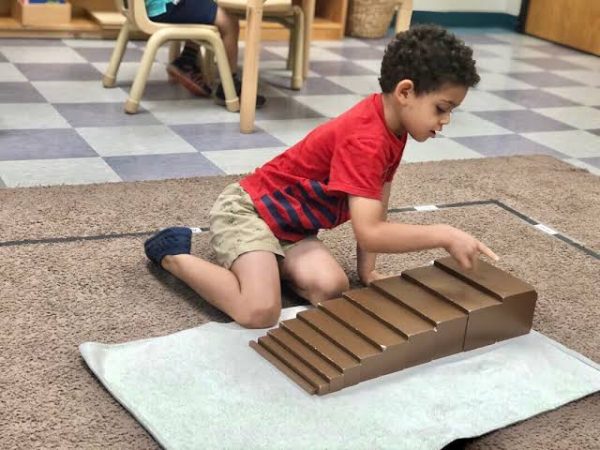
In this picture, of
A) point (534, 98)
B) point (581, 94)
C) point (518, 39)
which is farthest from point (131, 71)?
point (518, 39)

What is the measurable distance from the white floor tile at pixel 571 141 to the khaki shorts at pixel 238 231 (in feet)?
5.15

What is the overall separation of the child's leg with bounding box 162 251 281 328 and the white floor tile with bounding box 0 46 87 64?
2.14 m

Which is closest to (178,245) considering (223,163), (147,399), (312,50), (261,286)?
(261,286)

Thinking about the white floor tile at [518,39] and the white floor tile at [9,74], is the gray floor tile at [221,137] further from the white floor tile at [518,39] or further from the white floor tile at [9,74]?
the white floor tile at [518,39]

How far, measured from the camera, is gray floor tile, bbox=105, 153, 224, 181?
2.37 metres

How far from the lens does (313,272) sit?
165 centimetres

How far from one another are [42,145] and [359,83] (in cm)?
152

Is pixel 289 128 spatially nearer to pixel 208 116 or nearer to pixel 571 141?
pixel 208 116

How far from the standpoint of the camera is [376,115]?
1553mm

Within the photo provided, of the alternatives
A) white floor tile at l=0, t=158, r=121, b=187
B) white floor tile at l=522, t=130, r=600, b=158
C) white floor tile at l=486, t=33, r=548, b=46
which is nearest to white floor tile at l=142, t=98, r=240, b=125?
white floor tile at l=0, t=158, r=121, b=187

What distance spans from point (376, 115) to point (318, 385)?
1.59 ft

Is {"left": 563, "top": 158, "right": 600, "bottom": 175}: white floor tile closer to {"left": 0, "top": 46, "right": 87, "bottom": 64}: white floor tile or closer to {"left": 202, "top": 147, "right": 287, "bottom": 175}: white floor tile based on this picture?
{"left": 202, "top": 147, "right": 287, "bottom": 175}: white floor tile

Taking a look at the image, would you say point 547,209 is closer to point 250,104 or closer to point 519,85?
point 250,104

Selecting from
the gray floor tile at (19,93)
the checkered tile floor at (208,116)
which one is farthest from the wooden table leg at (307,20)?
the gray floor tile at (19,93)
